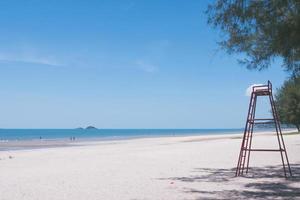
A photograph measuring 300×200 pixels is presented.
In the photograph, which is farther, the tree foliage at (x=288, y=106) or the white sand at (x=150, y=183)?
the tree foliage at (x=288, y=106)

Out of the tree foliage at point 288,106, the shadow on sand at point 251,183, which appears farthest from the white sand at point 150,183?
the tree foliage at point 288,106

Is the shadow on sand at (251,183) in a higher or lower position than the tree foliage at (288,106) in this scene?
lower

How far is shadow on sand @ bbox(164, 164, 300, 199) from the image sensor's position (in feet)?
37.1

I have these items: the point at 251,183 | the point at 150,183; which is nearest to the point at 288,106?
the point at 251,183

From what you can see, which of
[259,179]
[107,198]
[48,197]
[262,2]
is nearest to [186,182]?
[259,179]

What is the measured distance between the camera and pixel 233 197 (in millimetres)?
11039

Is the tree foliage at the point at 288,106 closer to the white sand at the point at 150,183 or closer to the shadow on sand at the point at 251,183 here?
the white sand at the point at 150,183

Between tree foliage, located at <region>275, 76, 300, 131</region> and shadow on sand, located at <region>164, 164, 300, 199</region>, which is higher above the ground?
tree foliage, located at <region>275, 76, 300, 131</region>

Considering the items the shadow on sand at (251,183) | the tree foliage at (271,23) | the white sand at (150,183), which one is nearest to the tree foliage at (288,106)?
the white sand at (150,183)

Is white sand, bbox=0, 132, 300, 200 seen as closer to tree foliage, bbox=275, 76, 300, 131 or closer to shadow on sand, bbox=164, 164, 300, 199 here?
shadow on sand, bbox=164, 164, 300, 199

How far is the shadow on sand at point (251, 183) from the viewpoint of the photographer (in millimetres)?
11297

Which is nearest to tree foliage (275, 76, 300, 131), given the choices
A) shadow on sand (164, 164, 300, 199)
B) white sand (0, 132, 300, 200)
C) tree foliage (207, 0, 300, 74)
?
white sand (0, 132, 300, 200)

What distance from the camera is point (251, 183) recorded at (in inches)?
533

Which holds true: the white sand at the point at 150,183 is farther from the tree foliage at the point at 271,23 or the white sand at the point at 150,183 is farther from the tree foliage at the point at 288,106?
the tree foliage at the point at 288,106
